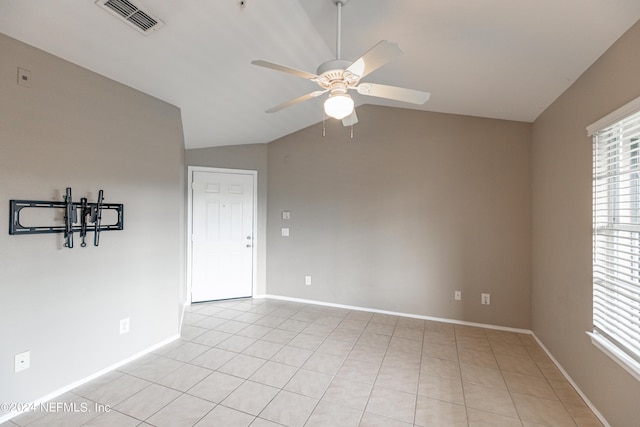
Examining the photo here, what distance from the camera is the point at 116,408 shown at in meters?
2.02

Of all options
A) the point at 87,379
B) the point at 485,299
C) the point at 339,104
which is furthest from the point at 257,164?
the point at 485,299

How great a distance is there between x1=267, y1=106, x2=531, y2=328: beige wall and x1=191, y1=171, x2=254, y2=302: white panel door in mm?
380

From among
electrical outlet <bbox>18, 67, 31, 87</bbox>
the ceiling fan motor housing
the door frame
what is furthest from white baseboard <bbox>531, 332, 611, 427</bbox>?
electrical outlet <bbox>18, 67, 31, 87</bbox>

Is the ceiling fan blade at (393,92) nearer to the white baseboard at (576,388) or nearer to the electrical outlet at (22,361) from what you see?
the white baseboard at (576,388)

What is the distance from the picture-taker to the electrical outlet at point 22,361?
1.92 meters

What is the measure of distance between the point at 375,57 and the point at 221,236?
11.7 ft

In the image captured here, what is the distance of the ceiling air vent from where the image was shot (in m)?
1.69

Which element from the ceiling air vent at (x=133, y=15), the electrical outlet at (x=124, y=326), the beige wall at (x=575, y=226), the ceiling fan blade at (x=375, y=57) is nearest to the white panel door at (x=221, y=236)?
the electrical outlet at (x=124, y=326)

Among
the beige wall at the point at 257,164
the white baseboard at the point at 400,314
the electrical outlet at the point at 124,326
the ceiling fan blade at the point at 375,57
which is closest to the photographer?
the ceiling fan blade at the point at 375,57

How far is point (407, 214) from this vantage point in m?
3.85

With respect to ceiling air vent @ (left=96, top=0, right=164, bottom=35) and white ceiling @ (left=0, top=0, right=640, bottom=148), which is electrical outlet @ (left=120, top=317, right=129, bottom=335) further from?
ceiling air vent @ (left=96, top=0, right=164, bottom=35)

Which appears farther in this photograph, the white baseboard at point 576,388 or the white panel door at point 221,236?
the white panel door at point 221,236

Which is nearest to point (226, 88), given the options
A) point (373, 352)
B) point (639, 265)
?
point (373, 352)

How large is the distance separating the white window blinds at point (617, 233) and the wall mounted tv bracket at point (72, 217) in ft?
12.0
